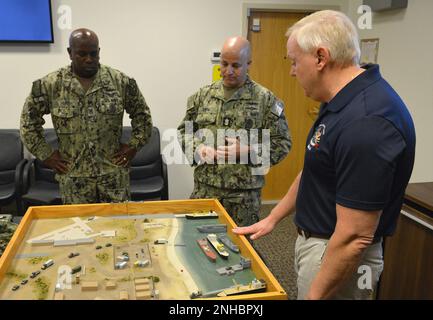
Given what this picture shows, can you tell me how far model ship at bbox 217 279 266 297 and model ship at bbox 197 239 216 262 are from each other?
0.60 feet

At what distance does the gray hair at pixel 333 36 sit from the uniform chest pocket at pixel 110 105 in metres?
1.40

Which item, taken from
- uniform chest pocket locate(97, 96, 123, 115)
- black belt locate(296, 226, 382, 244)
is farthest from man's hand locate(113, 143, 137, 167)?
black belt locate(296, 226, 382, 244)

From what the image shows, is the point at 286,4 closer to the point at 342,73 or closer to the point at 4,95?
the point at 4,95

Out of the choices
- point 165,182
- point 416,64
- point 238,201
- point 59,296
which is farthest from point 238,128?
point 416,64

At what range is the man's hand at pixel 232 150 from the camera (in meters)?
2.06

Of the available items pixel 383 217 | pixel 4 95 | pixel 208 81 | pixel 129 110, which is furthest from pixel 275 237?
pixel 4 95

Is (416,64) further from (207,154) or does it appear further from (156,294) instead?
(156,294)

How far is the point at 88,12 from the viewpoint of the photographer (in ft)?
12.0

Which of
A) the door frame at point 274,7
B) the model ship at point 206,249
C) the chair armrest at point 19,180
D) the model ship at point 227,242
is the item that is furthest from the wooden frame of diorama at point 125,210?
the door frame at point 274,7

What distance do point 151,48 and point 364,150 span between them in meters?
3.23

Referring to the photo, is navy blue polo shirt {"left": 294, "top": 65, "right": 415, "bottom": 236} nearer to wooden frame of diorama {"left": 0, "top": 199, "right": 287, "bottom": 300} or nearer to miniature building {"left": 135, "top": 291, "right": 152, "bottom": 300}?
wooden frame of diorama {"left": 0, "top": 199, "right": 287, "bottom": 300}

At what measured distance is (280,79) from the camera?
4328mm

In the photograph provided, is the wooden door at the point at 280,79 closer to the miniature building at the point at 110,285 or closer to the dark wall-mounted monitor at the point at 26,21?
the dark wall-mounted monitor at the point at 26,21
